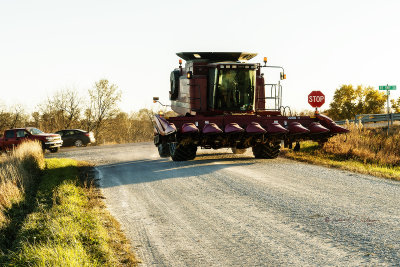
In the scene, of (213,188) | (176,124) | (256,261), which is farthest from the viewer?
(176,124)

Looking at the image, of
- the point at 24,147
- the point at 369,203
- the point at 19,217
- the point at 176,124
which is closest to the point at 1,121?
the point at 24,147

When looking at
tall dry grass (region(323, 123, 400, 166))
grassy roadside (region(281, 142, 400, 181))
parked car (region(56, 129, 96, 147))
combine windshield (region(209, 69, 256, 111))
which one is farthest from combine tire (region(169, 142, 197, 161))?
parked car (region(56, 129, 96, 147))

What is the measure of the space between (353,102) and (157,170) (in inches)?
1546

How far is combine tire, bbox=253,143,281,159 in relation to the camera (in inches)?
625

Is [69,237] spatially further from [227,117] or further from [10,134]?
[10,134]

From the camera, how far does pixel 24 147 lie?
1958 centimetres

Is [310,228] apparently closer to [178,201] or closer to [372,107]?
[178,201]

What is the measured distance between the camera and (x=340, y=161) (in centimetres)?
1555

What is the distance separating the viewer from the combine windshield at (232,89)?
16328 mm

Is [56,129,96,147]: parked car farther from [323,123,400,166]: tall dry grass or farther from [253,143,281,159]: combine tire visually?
[323,123,400,166]: tall dry grass

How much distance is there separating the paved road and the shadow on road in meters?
0.07

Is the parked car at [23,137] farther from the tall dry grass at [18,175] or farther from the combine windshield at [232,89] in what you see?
the combine windshield at [232,89]

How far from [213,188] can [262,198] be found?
159cm

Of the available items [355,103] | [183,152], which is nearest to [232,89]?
[183,152]
